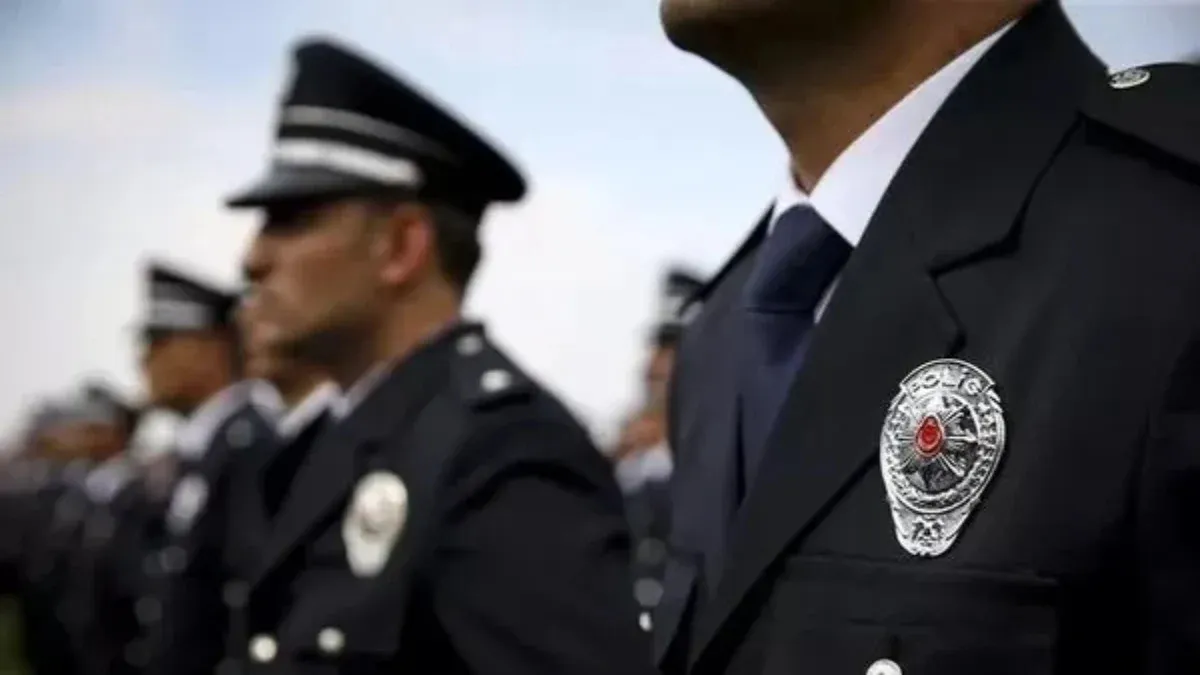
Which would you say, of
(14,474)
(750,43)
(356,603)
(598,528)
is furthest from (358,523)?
(14,474)

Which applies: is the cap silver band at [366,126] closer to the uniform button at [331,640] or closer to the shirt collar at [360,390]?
the shirt collar at [360,390]

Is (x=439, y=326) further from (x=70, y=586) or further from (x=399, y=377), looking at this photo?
(x=70, y=586)

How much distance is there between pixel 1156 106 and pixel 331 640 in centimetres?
159

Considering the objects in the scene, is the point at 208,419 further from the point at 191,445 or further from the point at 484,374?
the point at 484,374

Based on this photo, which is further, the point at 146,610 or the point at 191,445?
the point at 146,610

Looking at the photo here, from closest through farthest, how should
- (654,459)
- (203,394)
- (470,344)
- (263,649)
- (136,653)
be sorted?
(263,649), (470,344), (136,653), (203,394), (654,459)

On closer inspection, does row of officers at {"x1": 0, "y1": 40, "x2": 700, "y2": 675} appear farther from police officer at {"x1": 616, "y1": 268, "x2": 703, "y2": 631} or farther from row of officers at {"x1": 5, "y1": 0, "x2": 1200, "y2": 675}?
police officer at {"x1": 616, "y1": 268, "x2": 703, "y2": 631}

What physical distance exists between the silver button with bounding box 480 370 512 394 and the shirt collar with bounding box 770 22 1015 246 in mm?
1270

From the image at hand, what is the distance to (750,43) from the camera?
1317mm

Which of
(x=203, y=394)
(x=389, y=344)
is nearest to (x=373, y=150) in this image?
(x=389, y=344)

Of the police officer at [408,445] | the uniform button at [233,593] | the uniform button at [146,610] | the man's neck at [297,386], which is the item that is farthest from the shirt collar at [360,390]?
the uniform button at [146,610]

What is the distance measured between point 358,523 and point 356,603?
0.17m

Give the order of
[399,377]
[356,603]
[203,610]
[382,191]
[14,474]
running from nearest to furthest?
1. [356,603]
2. [399,377]
3. [382,191]
4. [203,610]
5. [14,474]

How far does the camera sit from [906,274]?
1233 millimetres
